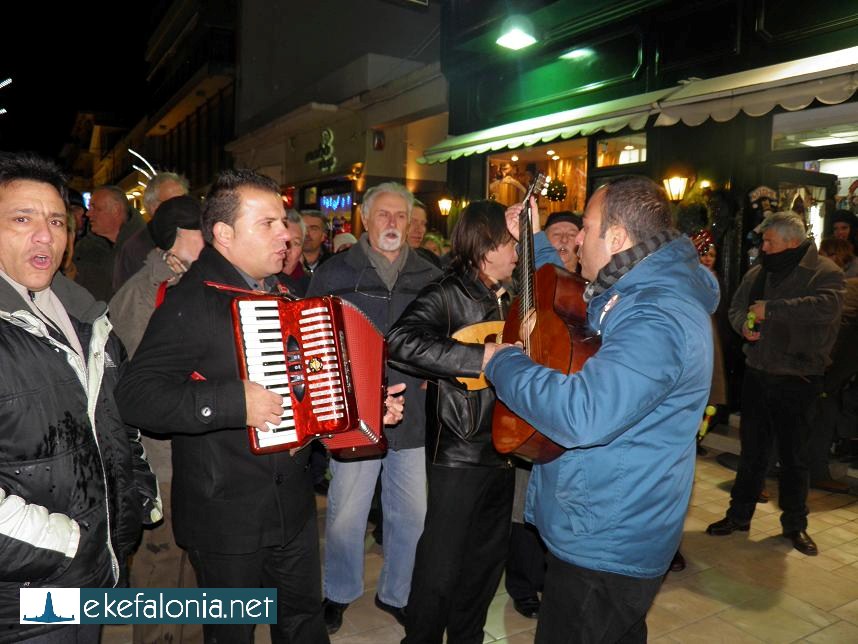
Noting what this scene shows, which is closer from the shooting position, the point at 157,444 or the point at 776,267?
the point at 157,444

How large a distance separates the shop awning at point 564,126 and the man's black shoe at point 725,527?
416cm

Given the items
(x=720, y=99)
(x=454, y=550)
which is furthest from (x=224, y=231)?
(x=720, y=99)

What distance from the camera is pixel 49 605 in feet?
5.95

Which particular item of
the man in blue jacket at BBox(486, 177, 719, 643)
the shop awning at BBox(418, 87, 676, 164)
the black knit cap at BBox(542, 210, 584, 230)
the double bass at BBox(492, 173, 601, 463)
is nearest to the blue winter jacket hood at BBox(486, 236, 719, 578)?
the man in blue jacket at BBox(486, 177, 719, 643)

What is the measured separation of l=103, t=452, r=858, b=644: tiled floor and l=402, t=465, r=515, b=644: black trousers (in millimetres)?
670

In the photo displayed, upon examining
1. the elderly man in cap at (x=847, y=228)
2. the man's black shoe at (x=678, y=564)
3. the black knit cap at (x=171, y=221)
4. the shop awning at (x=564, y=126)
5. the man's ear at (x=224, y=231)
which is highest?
the shop awning at (x=564, y=126)

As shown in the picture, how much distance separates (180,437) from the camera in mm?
2314

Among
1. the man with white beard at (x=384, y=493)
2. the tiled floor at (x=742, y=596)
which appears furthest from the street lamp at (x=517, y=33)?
the tiled floor at (x=742, y=596)

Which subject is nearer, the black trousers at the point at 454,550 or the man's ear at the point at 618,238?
the man's ear at the point at 618,238

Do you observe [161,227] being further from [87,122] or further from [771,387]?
[87,122]

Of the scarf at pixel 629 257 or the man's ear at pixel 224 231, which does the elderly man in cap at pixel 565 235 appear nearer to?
the scarf at pixel 629 257

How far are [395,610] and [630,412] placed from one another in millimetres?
2405

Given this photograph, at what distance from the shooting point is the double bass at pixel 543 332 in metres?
2.12

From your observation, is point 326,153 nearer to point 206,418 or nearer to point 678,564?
point 678,564
